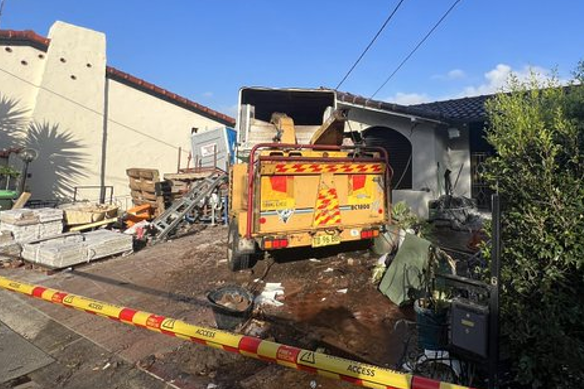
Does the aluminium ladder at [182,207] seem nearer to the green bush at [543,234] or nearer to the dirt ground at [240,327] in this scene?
the dirt ground at [240,327]

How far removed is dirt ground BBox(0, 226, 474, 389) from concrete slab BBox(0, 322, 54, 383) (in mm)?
239

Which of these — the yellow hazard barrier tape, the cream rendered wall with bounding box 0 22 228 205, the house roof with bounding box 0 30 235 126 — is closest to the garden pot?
the yellow hazard barrier tape

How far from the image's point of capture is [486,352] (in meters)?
2.52

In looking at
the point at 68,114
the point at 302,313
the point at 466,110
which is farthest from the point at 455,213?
the point at 68,114

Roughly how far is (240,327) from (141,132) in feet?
43.2

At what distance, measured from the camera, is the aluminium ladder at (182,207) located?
31.1ft

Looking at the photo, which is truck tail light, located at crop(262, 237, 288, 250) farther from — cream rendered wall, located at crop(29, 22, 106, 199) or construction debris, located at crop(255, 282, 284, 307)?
cream rendered wall, located at crop(29, 22, 106, 199)

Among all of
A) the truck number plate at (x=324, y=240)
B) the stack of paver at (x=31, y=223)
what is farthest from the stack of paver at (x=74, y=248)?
the truck number plate at (x=324, y=240)

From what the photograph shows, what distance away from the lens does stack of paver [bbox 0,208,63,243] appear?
7918 mm

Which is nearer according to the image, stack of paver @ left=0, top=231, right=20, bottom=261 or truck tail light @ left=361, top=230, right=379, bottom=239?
truck tail light @ left=361, top=230, right=379, bottom=239

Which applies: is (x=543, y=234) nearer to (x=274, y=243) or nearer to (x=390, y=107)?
(x=274, y=243)

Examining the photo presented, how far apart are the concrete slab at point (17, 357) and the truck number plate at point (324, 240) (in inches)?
139

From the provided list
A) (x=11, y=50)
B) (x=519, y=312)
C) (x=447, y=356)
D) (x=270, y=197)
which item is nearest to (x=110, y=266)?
(x=270, y=197)

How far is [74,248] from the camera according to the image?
6977 millimetres
